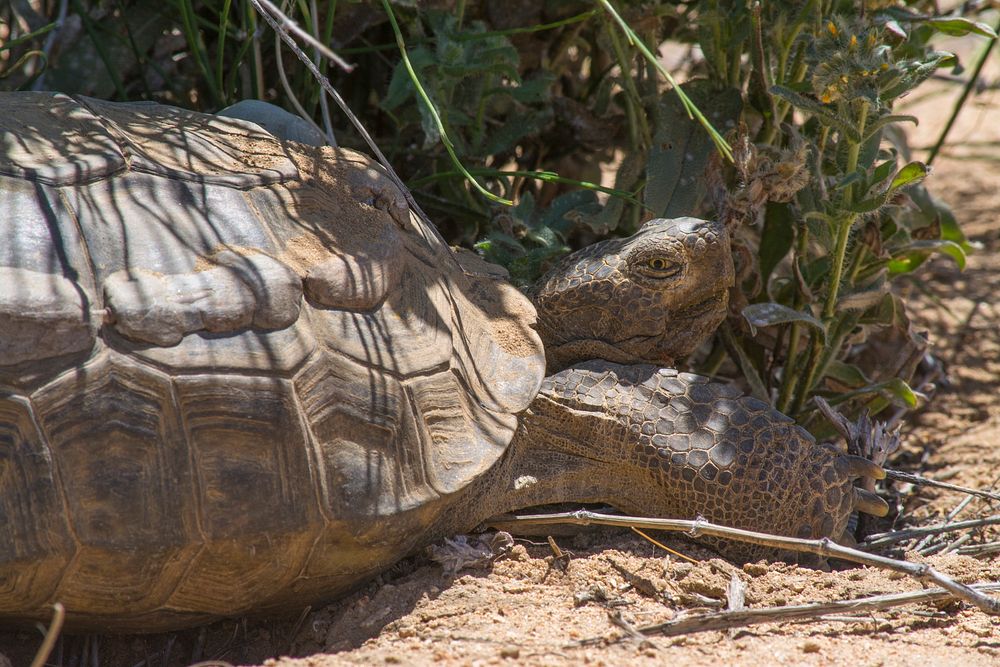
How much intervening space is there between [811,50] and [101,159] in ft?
5.84

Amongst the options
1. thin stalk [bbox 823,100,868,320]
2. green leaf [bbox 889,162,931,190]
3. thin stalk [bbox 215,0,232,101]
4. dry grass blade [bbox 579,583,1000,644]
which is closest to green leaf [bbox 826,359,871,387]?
thin stalk [bbox 823,100,868,320]

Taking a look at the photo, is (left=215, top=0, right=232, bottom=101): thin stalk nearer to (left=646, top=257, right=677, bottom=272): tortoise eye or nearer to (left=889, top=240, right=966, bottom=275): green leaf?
(left=646, top=257, right=677, bottom=272): tortoise eye

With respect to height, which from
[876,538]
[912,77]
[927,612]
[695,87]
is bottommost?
[876,538]

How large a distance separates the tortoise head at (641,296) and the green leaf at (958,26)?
83 cm

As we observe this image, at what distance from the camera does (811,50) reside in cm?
250

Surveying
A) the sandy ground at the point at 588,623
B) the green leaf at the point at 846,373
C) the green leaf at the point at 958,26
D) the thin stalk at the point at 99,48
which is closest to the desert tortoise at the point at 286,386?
the sandy ground at the point at 588,623

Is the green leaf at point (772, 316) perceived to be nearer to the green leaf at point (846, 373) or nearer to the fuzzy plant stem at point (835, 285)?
the fuzzy plant stem at point (835, 285)

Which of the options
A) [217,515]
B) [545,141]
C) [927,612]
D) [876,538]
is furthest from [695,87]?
[217,515]

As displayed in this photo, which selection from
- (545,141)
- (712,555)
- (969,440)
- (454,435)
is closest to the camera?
(454,435)

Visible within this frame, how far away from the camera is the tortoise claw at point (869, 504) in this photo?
8.36 ft

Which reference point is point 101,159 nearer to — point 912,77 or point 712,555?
point 712,555

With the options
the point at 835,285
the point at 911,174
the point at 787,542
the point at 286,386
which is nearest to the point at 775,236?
the point at 835,285

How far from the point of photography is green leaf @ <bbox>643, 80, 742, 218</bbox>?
2.99 m

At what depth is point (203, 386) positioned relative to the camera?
1964mm
